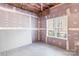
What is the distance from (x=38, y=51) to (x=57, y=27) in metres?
0.52

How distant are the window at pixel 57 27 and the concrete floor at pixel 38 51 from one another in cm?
22

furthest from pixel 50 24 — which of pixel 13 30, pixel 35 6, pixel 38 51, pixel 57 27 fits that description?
pixel 13 30

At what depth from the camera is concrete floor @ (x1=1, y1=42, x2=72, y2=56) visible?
4.89 ft

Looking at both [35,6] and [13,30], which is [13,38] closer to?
[13,30]

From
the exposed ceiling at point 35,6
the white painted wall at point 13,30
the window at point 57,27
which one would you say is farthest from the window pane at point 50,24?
the white painted wall at point 13,30

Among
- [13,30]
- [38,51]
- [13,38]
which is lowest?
[38,51]

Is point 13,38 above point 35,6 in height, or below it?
below

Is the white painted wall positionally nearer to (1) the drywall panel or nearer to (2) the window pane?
(1) the drywall panel

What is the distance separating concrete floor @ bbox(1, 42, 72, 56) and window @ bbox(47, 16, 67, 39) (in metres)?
0.22

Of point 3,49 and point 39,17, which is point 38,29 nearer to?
point 39,17

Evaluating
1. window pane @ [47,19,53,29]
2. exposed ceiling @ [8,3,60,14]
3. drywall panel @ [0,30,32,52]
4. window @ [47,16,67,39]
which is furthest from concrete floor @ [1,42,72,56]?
exposed ceiling @ [8,3,60,14]

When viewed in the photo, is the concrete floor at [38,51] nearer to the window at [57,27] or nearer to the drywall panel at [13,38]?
the drywall panel at [13,38]

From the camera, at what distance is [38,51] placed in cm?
154

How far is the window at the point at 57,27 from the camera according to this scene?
59.4 inches
